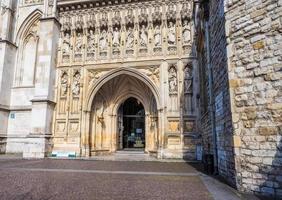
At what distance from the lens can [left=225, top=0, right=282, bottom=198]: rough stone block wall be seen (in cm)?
411

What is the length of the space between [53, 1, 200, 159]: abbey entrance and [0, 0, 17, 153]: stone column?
3.00 metres

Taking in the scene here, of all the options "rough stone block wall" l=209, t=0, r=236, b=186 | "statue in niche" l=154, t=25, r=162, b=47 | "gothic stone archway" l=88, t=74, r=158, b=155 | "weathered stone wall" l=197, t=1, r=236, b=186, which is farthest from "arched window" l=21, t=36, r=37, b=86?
"rough stone block wall" l=209, t=0, r=236, b=186

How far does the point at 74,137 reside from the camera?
12.0m

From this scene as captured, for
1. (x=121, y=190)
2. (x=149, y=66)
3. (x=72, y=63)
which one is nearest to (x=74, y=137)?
(x=72, y=63)

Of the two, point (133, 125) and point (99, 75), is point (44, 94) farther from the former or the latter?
point (133, 125)

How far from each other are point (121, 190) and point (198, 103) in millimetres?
7373

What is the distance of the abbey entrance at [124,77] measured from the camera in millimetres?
11328

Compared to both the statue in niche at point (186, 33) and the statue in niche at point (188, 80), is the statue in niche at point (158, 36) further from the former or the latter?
the statue in niche at point (188, 80)

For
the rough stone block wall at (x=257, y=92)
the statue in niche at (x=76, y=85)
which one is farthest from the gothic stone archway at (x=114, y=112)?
the rough stone block wall at (x=257, y=92)

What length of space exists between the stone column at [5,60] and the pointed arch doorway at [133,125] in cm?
650

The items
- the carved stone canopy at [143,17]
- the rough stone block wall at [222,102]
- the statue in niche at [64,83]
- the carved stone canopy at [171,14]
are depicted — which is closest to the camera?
the rough stone block wall at [222,102]

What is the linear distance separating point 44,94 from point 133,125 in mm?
5414

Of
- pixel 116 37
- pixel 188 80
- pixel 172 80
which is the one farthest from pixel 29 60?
pixel 188 80

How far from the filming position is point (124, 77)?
12.9 metres
